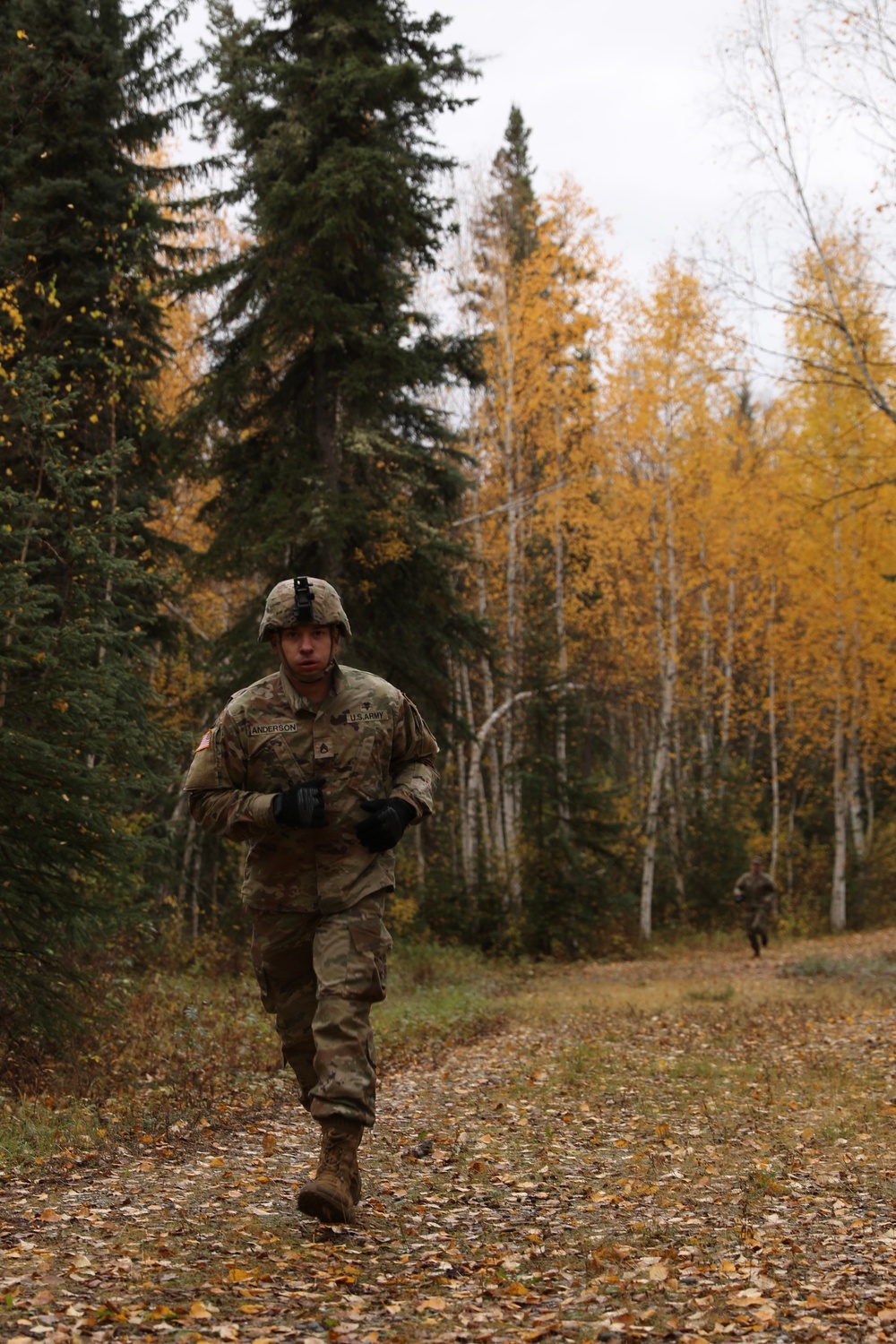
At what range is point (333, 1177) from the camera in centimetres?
485

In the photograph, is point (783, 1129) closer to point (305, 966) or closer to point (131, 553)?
point (305, 966)

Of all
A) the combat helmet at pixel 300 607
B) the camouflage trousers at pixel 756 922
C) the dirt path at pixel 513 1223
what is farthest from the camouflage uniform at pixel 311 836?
the camouflage trousers at pixel 756 922

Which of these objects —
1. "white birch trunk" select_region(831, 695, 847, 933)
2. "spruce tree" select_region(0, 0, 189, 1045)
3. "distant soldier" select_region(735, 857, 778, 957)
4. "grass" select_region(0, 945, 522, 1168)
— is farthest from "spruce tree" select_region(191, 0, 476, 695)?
"white birch trunk" select_region(831, 695, 847, 933)

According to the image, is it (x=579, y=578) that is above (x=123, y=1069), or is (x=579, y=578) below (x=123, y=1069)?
above

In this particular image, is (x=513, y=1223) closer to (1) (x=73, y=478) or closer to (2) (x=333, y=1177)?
(2) (x=333, y=1177)

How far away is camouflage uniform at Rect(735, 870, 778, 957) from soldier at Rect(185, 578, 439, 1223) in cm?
1985

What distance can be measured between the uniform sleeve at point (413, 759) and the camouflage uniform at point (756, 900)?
64.5 feet

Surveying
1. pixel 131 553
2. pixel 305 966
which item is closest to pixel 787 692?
pixel 131 553

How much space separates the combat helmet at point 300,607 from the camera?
17.1ft

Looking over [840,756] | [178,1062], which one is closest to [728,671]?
[840,756]

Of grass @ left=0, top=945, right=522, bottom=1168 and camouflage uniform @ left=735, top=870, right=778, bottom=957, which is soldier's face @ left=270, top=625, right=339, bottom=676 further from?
camouflage uniform @ left=735, top=870, right=778, bottom=957

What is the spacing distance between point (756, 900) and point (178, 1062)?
17348 mm

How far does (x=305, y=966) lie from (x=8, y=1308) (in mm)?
1848

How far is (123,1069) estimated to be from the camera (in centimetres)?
905
